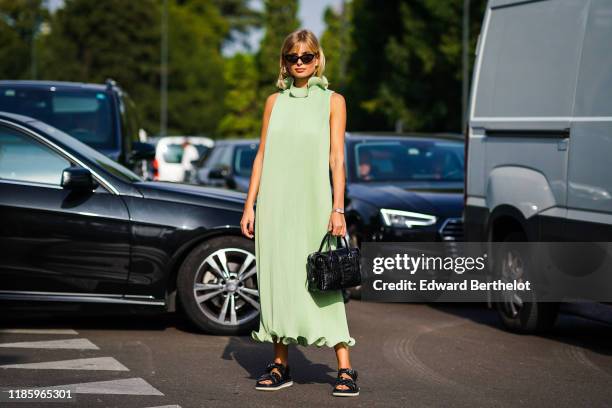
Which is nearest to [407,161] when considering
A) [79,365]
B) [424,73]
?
[79,365]

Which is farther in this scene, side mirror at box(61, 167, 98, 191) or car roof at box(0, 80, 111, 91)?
car roof at box(0, 80, 111, 91)

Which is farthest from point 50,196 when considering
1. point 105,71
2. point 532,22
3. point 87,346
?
point 105,71

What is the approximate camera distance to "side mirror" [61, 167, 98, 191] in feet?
28.0

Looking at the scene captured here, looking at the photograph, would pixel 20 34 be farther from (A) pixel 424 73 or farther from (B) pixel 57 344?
(B) pixel 57 344

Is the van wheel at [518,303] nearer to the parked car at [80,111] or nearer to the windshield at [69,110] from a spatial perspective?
the parked car at [80,111]

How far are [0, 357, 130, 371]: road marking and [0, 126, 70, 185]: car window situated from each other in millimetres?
1757

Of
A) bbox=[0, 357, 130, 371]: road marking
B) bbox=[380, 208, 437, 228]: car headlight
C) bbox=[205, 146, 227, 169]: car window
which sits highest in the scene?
bbox=[205, 146, 227, 169]: car window

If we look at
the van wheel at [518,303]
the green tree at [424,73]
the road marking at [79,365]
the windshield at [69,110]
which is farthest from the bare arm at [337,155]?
the green tree at [424,73]

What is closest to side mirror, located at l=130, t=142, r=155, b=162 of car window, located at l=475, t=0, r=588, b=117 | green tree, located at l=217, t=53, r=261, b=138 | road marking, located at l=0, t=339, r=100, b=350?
car window, located at l=475, t=0, r=588, b=117

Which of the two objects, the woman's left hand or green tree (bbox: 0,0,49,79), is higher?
green tree (bbox: 0,0,49,79)

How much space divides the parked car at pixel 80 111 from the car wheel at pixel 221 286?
405 cm

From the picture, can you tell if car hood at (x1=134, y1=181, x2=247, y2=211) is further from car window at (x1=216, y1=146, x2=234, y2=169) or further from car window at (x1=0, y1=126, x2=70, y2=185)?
car window at (x1=216, y1=146, x2=234, y2=169)

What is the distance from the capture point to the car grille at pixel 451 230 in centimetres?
1114

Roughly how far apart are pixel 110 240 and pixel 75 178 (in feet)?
1.58
